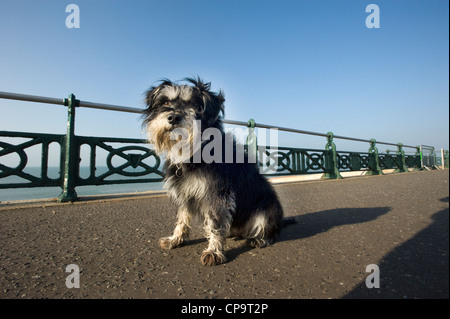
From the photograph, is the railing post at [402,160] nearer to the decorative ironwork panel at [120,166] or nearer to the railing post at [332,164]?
the railing post at [332,164]

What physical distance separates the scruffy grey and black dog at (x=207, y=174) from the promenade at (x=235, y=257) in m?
0.26

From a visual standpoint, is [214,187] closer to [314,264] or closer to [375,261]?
[314,264]

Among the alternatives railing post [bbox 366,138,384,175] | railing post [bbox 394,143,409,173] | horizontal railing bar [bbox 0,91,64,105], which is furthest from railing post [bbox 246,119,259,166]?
railing post [bbox 394,143,409,173]

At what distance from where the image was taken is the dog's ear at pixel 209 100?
9.26 ft

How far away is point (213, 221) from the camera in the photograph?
8.22 feet

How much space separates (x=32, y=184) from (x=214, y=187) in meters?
3.75

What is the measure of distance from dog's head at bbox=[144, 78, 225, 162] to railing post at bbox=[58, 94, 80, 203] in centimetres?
234

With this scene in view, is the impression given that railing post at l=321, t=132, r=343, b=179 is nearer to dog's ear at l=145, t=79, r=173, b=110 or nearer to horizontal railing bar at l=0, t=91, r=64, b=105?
dog's ear at l=145, t=79, r=173, b=110

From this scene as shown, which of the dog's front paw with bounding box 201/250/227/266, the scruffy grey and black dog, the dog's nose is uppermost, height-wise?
the dog's nose

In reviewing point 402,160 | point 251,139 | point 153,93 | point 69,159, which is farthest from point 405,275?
point 402,160

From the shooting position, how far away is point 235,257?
2.38 metres

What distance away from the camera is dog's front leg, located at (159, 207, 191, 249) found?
2561 millimetres

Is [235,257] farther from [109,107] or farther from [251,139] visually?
[251,139]

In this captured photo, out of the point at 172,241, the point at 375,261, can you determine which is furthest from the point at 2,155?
the point at 375,261
